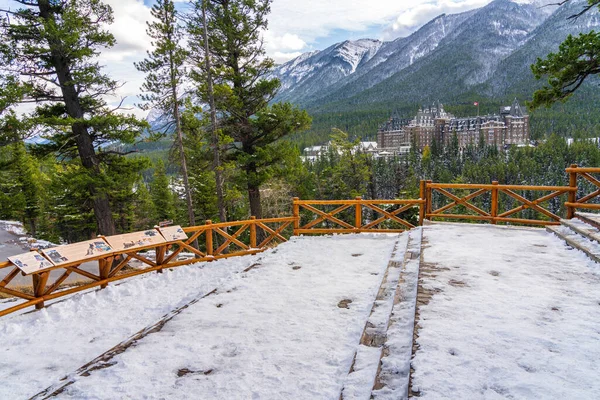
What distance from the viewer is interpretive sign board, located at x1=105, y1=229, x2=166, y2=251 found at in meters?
7.90

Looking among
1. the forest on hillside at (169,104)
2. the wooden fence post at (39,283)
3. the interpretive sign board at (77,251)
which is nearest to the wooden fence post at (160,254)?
the interpretive sign board at (77,251)

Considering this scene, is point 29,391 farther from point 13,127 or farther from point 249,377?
point 13,127

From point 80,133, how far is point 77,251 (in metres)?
7.04

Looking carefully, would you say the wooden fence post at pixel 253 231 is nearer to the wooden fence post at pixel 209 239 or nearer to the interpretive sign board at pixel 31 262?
the wooden fence post at pixel 209 239

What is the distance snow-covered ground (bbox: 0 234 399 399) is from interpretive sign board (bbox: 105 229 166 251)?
34.3 inches

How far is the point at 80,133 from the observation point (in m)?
12.4

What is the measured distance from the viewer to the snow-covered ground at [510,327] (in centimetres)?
274

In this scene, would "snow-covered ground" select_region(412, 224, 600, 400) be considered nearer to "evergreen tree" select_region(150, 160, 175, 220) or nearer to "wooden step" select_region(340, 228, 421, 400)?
"wooden step" select_region(340, 228, 421, 400)

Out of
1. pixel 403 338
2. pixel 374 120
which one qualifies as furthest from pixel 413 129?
pixel 403 338

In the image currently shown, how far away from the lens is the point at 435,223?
31.0 feet

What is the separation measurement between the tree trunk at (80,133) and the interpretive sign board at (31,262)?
6.27m

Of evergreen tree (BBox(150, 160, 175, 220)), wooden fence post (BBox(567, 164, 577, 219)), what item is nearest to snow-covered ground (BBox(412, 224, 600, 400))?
wooden fence post (BBox(567, 164, 577, 219))

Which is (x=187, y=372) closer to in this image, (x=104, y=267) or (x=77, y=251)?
(x=77, y=251)

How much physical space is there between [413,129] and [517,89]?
8197 centimetres
